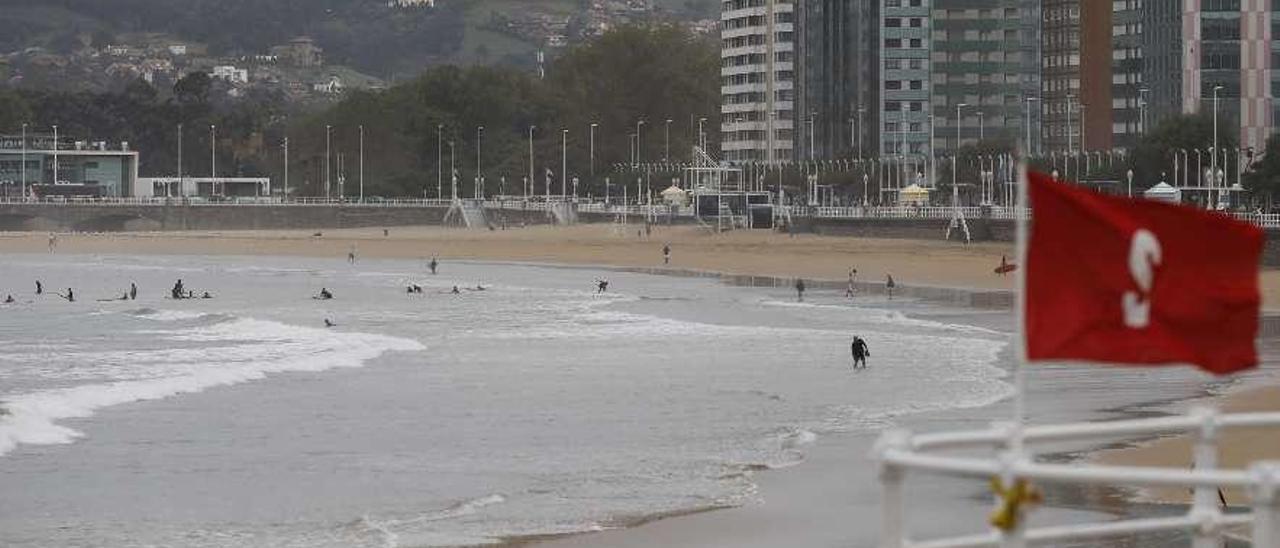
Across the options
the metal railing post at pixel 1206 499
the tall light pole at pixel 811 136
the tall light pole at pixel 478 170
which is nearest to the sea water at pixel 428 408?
the metal railing post at pixel 1206 499

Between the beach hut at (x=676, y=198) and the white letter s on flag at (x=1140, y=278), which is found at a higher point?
the beach hut at (x=676, y=198)

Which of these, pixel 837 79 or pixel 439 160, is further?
pixel 439 160

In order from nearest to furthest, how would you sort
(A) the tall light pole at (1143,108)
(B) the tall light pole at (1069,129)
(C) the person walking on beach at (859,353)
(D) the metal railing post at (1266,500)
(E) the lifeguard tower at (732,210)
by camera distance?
(D) the metal railing post at (1266,500), (C) the person walking on beach at (859,353), (A) the tall light pole at (1143,108), (E) the lifeguard tower at (732,210), (B) the tall light pole at (1069,129)

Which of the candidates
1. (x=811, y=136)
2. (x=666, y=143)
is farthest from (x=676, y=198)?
(x=666, y=143)

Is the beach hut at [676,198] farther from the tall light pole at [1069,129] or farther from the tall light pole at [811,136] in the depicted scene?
the tall light pole at [1069,129]

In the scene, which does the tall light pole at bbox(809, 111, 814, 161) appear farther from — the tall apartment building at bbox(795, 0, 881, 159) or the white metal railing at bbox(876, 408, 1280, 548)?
the white metal railing at bbox(876, 408, 1280, 548)

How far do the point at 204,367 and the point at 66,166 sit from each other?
476 ft

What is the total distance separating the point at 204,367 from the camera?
39.0 m

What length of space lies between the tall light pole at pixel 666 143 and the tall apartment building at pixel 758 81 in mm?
4051

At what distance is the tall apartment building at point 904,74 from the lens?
14788 centimetres

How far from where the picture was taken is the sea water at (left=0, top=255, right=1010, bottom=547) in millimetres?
20156

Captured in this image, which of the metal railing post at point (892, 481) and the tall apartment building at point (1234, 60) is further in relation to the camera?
the tall apartment building at point (1234, 60)

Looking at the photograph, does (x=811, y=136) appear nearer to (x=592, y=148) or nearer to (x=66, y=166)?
(x=592, y=148)

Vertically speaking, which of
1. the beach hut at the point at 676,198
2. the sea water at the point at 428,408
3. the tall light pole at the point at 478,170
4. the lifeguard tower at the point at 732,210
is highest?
the tall light pole at the point at 478,170
